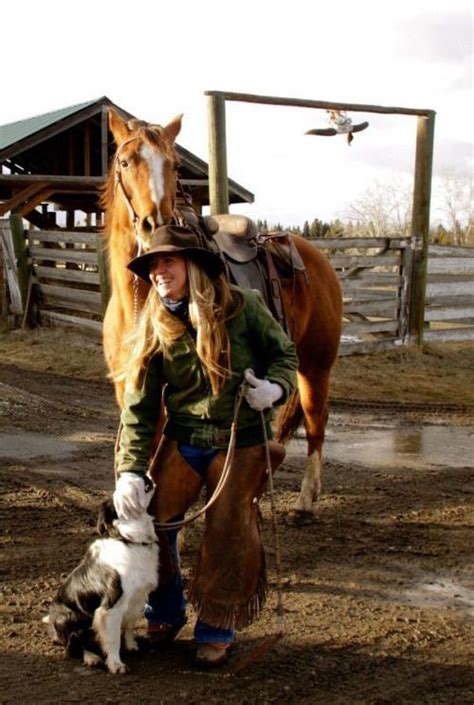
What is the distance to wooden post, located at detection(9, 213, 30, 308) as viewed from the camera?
15.6 meters

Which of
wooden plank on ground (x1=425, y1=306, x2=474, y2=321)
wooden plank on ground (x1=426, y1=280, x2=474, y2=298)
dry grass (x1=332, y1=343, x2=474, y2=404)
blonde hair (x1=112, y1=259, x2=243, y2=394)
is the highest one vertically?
blonde hair (x1=112, y1=259, x2=243, y2=394)

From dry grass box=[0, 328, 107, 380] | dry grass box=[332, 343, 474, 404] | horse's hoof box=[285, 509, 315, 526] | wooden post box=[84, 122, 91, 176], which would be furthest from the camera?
wooden post box=[84, 122, 91, 176]

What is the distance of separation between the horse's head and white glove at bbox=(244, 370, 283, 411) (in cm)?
135

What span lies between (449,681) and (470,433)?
5606mm

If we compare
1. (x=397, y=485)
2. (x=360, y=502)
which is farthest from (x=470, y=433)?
(x=360, y=502)

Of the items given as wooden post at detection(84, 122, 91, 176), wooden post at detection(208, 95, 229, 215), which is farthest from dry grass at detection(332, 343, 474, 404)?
wooden post at detection(84, 122, 91, 176)

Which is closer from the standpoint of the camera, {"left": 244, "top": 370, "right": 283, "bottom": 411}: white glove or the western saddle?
{"left": 244, "top": 370, "right": 283, "bottom": 411}: white glove

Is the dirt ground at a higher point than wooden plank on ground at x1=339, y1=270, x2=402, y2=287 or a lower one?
lower

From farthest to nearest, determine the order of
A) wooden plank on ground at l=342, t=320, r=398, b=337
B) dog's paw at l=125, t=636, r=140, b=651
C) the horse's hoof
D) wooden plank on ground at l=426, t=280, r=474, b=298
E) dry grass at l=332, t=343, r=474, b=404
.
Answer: wooden plank on ground at l=426, t=280, r=474, b=298
wooden plank on ground at l=342, t=320, r=398, b=337
dry grass at l=332, t=343, r=474, b=404
the horse's hoof
dog's paw at l=125, t=636, r=140, b=651

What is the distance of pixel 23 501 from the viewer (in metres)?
6.11

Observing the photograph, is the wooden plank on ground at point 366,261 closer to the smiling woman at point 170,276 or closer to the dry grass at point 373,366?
the dry grass at point 373,366

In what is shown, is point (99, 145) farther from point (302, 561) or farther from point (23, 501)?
point (302, 561)

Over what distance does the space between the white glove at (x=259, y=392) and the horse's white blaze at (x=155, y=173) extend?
4.71 ft

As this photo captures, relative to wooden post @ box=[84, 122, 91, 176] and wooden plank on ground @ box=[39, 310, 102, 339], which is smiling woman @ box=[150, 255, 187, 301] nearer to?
wooden plank on ground @ box=[39, 310, 102, 339]
